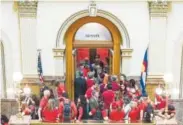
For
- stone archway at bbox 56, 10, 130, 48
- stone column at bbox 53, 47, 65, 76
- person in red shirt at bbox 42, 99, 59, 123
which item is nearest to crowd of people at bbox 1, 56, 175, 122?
person in red shirt at bbox 42, 99, 59, 123

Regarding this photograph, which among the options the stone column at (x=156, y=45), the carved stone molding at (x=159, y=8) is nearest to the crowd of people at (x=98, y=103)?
the stone column at (x=156, y=45)

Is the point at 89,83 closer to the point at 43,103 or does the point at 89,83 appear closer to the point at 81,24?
the point at 81,24

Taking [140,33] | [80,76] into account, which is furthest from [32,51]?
[140,33]

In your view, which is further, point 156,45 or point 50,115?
point 156,45

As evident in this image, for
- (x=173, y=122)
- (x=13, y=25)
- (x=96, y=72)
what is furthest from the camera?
(x=96, y=72)

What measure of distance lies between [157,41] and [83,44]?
2.73 m

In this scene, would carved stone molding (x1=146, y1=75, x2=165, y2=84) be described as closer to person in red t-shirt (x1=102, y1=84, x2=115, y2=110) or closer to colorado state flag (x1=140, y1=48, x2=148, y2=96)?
colorado state flag (x1=140, y1=48, x2=148, y2=96)

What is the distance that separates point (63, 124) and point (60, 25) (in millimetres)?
4823

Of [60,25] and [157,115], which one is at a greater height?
[60,25]

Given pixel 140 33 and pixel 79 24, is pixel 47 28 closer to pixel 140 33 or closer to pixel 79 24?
pixel 79 24

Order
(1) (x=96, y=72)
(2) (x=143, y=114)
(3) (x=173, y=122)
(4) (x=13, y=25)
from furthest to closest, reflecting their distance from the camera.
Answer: (1) (x=96, y=72)
(4) (x=13, y=25)
(2) (x=143, y=114)
(3) (x=173, y=122)

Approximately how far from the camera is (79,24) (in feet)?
53.9

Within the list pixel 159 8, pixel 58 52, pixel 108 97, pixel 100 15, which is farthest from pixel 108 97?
pixel 159 8

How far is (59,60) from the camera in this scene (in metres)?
16.4
